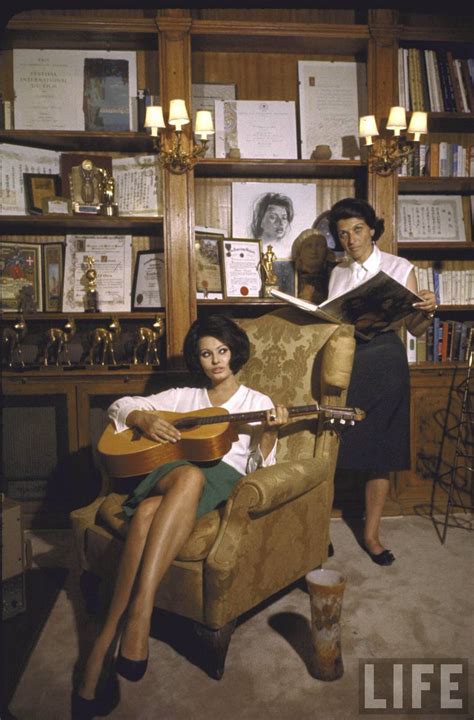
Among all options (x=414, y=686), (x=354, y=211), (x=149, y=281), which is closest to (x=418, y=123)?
(x=354, y=211)

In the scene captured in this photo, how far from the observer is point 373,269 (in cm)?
252

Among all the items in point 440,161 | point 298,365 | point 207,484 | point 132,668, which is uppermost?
point 440,161

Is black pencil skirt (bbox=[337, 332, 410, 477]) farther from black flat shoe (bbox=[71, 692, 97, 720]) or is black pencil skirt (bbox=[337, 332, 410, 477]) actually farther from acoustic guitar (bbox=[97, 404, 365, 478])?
black flat shoe (bbox=[71, 692, 97, 720])

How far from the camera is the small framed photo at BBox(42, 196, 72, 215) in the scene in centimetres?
291

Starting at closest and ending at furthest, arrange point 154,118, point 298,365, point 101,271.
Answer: point 298,365, point 154,118, point 101,271

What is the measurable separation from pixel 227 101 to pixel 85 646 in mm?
2622

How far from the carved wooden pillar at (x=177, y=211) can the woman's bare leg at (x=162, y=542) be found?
1.21 metres

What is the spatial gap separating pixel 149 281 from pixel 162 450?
1446mm

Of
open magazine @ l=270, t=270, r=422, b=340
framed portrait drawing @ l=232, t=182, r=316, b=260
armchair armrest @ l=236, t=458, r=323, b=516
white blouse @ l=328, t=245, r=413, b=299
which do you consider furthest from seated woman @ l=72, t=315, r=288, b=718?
framed portrait drawing @ l=232, t=182, r=316, b=260

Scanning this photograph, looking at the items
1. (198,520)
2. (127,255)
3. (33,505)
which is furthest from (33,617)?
(127,255)

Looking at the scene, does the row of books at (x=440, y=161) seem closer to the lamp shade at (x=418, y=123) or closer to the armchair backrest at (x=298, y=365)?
the lamp shade at (x=418, y=123)

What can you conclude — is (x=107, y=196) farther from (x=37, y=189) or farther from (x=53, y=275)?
(x=53, y=275)

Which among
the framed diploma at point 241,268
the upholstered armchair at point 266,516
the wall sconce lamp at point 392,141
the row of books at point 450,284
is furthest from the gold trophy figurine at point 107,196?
the row of books at point 450,284

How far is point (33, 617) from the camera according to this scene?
2.02 metres
